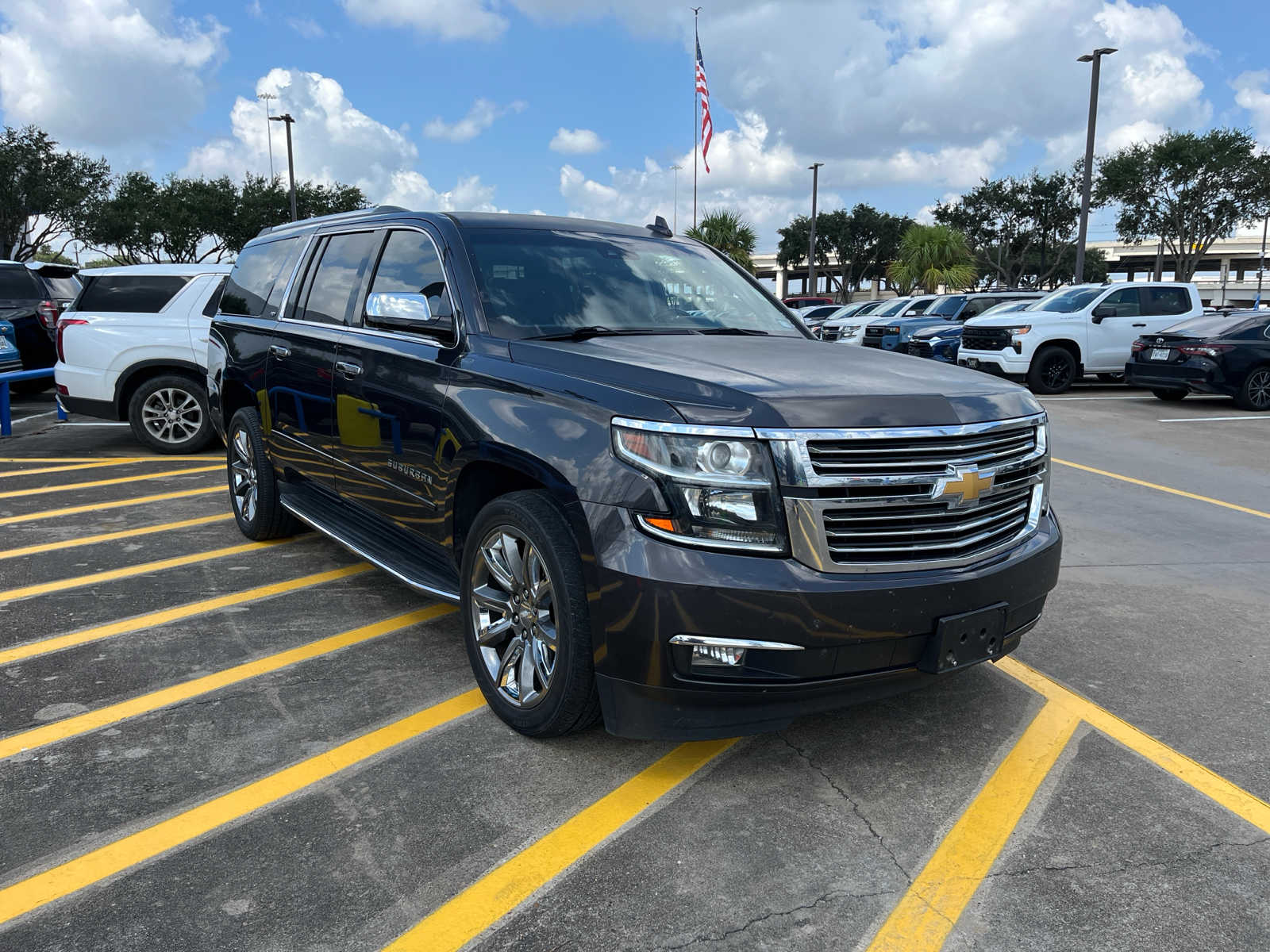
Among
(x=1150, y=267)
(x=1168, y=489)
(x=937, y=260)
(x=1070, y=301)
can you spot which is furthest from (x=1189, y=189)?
(x=1150, y=267)

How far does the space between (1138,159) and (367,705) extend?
43.8m

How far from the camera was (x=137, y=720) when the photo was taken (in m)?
3.55

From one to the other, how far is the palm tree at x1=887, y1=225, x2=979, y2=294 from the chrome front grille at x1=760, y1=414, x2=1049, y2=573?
44.9 m

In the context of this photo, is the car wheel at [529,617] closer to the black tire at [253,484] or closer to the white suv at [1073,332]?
the black tire at [253,484]

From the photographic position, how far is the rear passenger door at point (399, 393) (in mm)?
3793

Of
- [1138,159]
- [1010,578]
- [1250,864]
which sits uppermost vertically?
[1138,159]

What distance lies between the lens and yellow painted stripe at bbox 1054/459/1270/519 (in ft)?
Result: 23.7

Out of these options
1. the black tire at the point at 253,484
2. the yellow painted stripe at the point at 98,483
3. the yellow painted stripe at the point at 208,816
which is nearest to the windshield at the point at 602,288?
the yellow painted stripe at the point at 208,816

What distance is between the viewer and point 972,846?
9.14ft

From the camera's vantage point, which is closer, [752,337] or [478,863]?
[478,863]

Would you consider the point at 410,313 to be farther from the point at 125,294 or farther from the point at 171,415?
the point at 125,294

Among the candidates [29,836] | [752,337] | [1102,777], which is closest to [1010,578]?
[1102,777]

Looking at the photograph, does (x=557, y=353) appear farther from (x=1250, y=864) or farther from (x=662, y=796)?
(x=1250, y=864)

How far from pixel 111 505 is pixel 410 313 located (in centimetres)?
470
